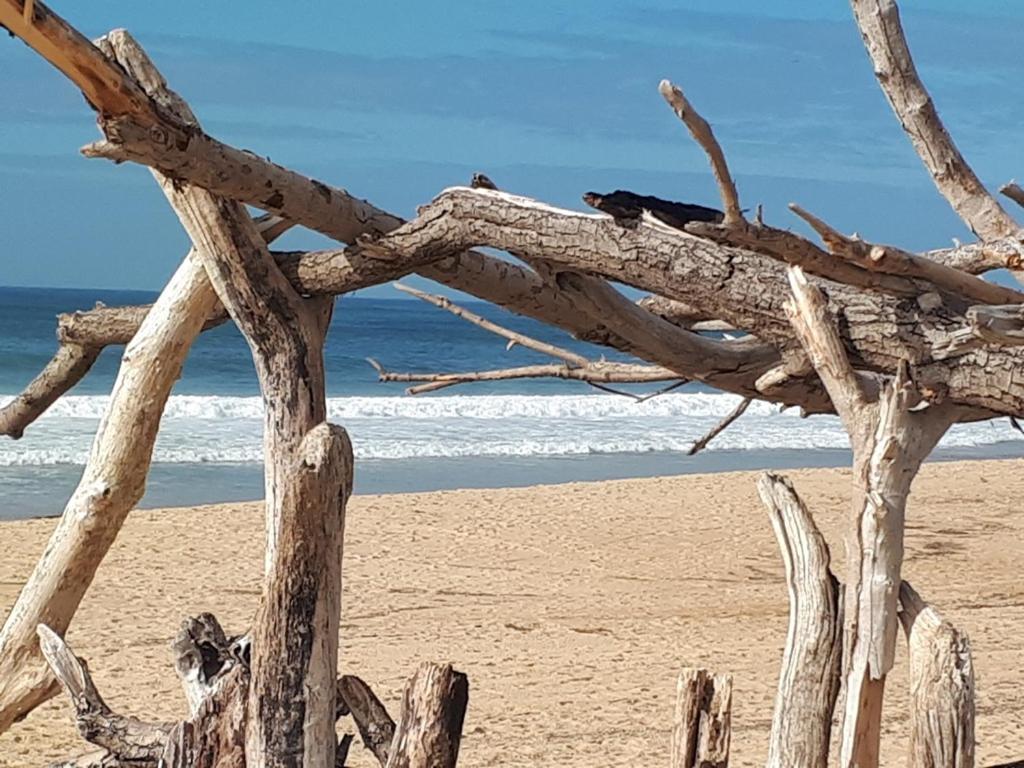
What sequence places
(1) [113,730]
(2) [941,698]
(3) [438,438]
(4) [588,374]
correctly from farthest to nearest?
(3) [438,438], (4) [588,374], (1) [113,730], (2) [941,698]

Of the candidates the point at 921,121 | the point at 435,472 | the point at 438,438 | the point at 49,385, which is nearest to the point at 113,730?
the point at 49,385

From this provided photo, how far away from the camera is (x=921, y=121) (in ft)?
8.71

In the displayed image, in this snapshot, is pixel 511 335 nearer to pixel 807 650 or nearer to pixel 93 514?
pixel 93 514

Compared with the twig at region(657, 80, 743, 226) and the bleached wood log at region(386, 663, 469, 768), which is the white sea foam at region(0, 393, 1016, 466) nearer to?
the bleached wood log at region(386, 663, 469, 768)

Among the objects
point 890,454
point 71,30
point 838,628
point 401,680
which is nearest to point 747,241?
point 890,454

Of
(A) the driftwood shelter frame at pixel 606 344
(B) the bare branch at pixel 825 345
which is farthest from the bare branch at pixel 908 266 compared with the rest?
(B) the bare branch at pixel 825 345

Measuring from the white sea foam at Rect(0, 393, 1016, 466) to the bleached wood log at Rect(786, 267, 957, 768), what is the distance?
1612 centimetres

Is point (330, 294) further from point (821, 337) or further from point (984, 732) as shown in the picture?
point (984, 732)

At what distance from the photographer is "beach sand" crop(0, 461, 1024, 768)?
7.05 metres

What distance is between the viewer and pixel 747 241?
205 centimetres

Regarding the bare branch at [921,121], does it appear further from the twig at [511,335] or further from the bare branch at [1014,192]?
the twig at [511,335]

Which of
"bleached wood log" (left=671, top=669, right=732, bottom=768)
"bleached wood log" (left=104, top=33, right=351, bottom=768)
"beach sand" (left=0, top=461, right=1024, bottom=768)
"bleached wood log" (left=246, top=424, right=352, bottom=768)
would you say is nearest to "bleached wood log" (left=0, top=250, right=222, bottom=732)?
"bleached wood log" (left=104, top=33, right=351, bottom=768)

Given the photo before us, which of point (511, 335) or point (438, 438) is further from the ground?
point (438, 438)

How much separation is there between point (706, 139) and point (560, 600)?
855 centimetres
